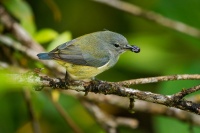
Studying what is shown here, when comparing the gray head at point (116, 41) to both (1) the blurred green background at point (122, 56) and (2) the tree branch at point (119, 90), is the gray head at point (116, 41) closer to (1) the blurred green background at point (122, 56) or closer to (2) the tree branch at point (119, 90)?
(2) the tree branch at point (119, 90)

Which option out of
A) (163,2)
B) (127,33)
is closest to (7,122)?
(127,33)

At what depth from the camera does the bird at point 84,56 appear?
2.27 metres

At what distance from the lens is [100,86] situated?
2104mm

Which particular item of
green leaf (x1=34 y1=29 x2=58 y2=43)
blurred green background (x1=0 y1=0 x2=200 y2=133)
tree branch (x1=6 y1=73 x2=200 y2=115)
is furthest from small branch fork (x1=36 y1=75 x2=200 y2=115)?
green leaf (x1=34 y1=29 x2=58 y2=43)

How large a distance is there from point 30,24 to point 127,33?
5.11 ft

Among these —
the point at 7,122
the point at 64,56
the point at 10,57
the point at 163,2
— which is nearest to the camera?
the point at 64,56

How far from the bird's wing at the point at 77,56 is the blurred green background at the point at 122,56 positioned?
36.7 inches

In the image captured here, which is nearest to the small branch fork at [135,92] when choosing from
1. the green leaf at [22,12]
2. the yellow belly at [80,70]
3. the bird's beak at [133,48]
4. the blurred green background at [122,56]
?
the yellow belly at [80,70]

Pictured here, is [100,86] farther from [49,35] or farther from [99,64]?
[49,35]

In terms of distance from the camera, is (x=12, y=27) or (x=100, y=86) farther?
(x=12, y=27)

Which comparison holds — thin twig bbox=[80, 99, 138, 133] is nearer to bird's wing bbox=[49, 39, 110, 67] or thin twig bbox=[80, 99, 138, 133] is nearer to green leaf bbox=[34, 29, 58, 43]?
green leaf bbox=[34, 29, 58, 43]

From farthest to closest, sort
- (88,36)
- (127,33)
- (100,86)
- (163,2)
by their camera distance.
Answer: (127,33)
(163,2)
(88,36)
(100,86)

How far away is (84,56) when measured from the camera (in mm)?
2318

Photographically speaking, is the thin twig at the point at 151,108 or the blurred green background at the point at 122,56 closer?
the thin twig at the point at 151,108
